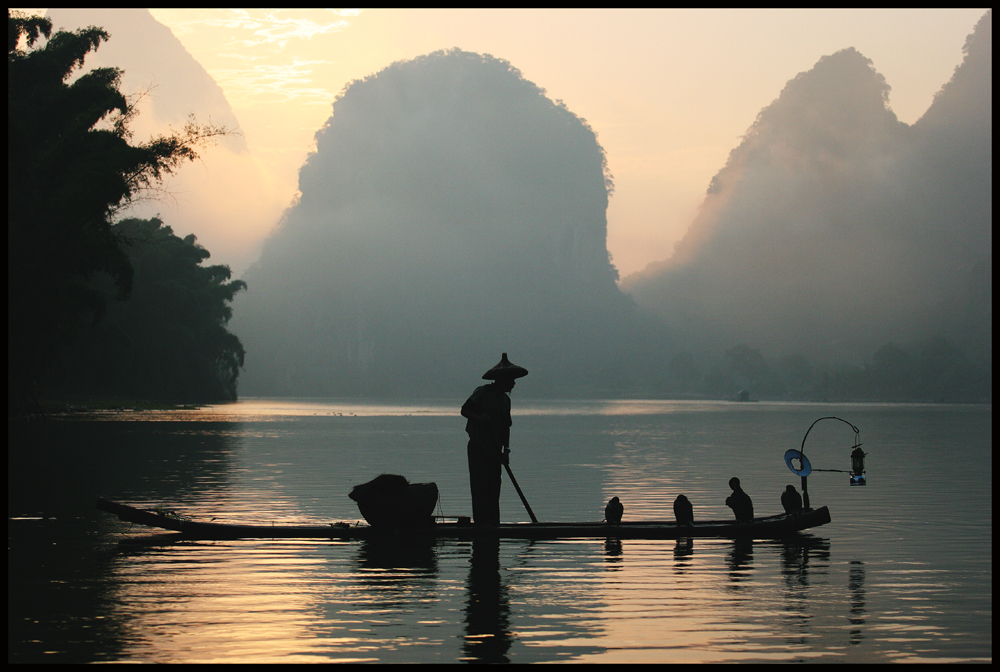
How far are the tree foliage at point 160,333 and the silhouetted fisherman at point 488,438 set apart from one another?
62354 millimetres

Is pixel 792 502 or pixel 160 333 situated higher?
pixel 160 333

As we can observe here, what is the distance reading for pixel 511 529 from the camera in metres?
14.8

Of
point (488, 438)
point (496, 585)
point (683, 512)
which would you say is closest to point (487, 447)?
point (488, 438)

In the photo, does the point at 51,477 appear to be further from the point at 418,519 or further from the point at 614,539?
the point at 614,539

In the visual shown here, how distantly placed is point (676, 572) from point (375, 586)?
3.81m

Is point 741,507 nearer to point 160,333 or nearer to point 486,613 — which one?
point 486,613

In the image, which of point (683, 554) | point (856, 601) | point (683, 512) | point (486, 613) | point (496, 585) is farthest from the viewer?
point (683, 512)

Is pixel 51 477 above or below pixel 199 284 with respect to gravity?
below

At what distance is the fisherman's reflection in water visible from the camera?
866cm

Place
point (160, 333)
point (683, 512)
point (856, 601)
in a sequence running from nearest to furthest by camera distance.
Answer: point (856, 601) → point (683, 512) → point (160, 333)

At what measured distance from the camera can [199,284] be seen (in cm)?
10012

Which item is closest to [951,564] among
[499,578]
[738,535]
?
[738,535]

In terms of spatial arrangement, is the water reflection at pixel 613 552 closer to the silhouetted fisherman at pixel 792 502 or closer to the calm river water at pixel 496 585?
the calm river water at pixel 496 585

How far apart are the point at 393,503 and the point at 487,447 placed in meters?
1.63
